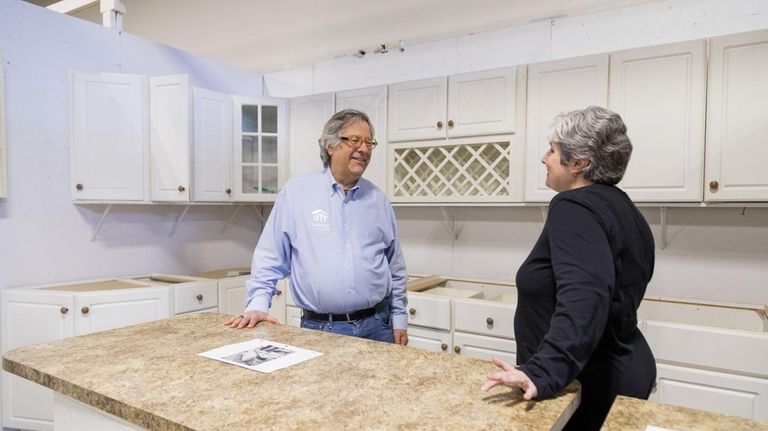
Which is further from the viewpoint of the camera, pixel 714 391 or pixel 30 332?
pixel 30 332

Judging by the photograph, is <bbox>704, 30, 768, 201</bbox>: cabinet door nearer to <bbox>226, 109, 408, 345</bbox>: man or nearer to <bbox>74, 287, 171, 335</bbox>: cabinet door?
<bbox>226, 109, 408, 345</bbox>: man

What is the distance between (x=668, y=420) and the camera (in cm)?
82

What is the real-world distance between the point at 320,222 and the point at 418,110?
4.04ft

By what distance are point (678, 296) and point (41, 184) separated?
3365 millimetres

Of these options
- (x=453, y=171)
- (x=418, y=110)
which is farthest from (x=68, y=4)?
(x=453, y=171)

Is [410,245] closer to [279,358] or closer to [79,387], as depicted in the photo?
[279,358]

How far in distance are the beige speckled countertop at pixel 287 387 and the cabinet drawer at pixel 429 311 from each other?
118 centimetres

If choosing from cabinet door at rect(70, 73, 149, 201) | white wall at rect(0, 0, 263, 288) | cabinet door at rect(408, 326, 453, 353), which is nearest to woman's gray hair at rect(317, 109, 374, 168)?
→ cabinet door at rect(408, 326, 453, 353)

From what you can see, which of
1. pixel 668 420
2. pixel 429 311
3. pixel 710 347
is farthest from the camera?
pixel 429 311

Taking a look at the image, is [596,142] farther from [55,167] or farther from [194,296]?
[55,167]

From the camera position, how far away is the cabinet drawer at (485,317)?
7.34ft

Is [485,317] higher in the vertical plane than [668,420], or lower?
lower

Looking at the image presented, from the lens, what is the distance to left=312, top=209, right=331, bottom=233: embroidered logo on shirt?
173 centimetres

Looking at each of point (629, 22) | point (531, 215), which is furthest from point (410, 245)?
point (629, 22)
